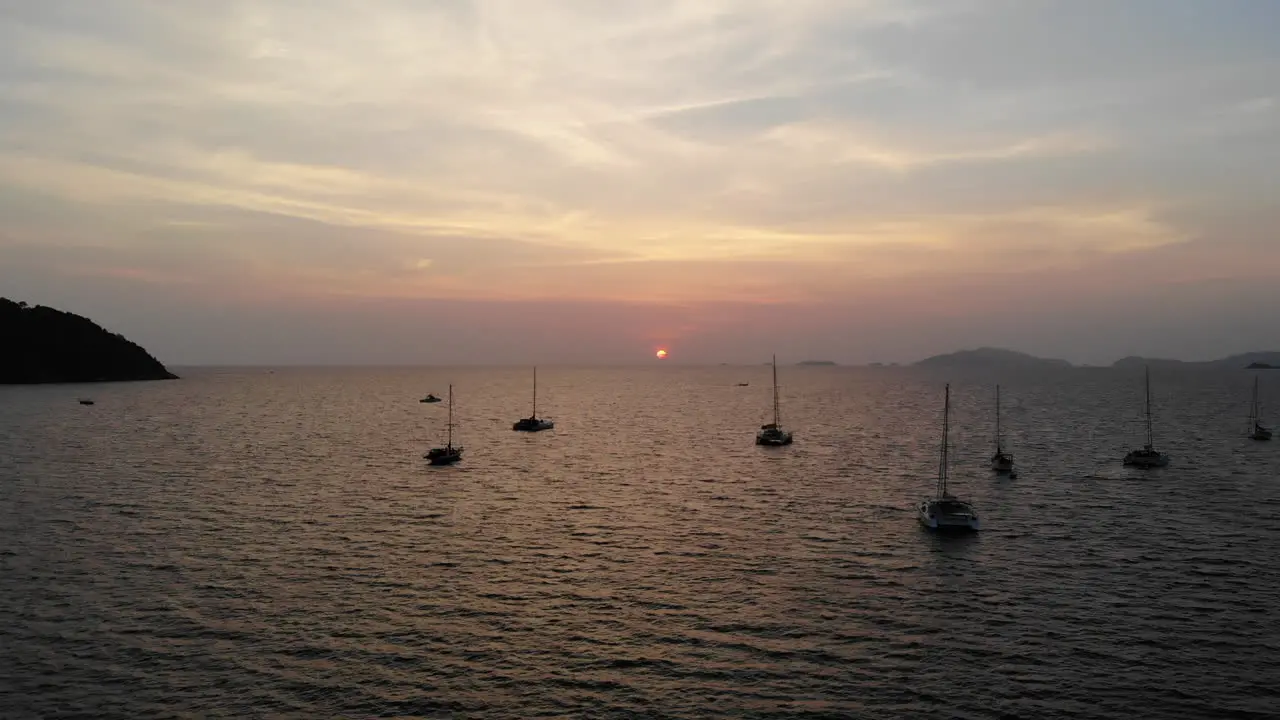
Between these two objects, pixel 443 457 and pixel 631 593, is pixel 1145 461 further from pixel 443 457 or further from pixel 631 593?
pixel 443 457

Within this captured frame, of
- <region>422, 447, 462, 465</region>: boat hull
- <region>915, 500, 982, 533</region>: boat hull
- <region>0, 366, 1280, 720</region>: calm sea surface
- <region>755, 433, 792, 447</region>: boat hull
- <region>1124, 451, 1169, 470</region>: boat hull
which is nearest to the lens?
<region>0, 366, 1280, 720</region>: calm sea surface

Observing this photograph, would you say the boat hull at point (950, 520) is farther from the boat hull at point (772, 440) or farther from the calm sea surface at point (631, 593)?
the boat hull at point (772, 440)

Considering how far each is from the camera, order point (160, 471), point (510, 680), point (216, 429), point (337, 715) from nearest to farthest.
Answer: point (337, 715), point (510, 680), point (160, 471), point (216, 429)

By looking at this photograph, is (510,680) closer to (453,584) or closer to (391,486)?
(453,584)

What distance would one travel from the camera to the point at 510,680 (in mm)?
35156

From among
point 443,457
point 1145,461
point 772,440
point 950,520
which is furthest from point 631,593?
point 772,440

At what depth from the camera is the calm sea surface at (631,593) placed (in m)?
33.8

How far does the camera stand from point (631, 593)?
47.7 m

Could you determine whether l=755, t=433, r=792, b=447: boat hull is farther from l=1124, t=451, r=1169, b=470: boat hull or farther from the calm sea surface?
l=1124, t=451, r=1169, b=470: boat hull

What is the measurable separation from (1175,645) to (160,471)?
101601mm

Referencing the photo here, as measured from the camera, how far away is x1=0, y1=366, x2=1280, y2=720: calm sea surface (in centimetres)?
3381

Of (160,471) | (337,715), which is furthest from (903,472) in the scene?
(160,471)

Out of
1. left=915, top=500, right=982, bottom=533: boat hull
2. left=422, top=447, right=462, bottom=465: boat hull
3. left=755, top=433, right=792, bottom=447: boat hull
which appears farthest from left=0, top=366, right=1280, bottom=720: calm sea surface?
left=755, top=433, right=792, bottom=447: boat hull

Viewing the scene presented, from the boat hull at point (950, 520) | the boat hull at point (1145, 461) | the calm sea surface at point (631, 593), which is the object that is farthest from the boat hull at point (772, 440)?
the boat hull at point (950, 520)
